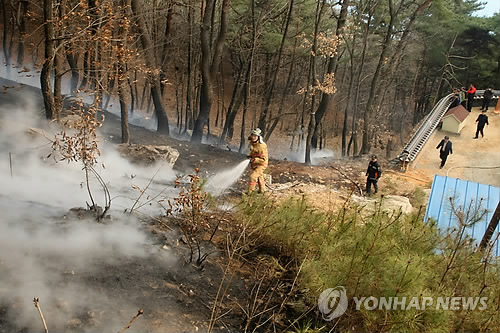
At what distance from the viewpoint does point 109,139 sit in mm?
14172

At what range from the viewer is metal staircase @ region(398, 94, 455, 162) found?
1694 centimetres

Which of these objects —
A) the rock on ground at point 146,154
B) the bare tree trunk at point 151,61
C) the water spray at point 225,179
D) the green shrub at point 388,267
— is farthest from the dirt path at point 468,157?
the green shrub at point 388,267

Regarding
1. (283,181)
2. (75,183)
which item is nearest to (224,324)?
(75,183)

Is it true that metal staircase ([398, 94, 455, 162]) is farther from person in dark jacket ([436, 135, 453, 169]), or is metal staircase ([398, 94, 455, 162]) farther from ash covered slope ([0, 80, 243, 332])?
ash covered slope ([0, 80, 243, 332])

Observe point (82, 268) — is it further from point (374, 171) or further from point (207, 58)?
point (207, 58)

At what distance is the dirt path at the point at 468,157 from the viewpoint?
1653cm

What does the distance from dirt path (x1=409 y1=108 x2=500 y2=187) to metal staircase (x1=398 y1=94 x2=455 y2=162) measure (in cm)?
42

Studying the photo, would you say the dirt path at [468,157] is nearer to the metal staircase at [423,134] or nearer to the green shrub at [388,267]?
the metal staircase at [423,134]

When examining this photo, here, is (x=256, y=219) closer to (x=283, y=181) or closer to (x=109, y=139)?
(x=283, y=181)

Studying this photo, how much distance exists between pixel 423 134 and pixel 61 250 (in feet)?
55.4

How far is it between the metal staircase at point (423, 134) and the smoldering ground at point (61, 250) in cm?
1120

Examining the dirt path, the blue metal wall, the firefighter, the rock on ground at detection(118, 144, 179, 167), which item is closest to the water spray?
the firefighter

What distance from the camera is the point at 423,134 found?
18.9 meters

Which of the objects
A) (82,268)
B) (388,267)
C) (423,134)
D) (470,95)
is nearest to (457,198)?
(388,267)
